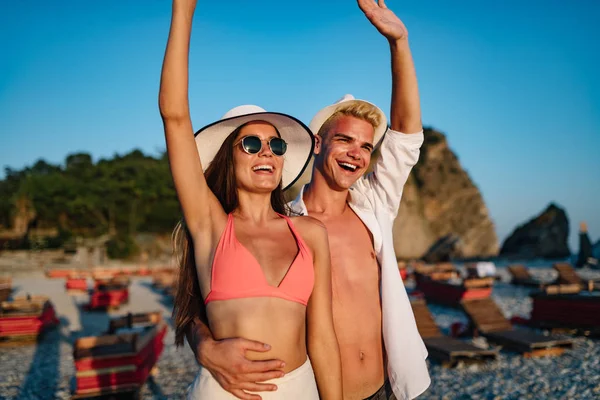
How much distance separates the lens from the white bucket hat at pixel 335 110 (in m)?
2.90

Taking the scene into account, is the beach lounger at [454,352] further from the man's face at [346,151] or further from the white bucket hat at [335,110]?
the man's face at [346,151]

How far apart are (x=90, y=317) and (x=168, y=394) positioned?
28.1 feet

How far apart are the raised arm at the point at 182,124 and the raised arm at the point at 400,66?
1158 millimetres

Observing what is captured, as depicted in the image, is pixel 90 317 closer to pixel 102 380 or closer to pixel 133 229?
pixel 102 380

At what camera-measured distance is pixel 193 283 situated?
227cm

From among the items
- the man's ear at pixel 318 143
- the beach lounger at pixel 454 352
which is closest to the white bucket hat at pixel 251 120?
the man's ear at pixel 318 143

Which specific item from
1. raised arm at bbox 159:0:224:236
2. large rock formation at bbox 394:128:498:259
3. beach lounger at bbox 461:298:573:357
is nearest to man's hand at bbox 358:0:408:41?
raised arm at bbox 159:0:224:236

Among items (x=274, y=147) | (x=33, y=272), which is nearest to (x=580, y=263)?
(x=274, y=147)

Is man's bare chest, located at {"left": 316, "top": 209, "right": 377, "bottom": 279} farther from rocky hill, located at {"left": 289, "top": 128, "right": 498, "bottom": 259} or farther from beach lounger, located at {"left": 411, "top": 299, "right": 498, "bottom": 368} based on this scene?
rocky hill, located at {"left": 289, "top": 128, "right": 498, "bottom": 259}

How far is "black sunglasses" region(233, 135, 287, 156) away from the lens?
2189 millimetres

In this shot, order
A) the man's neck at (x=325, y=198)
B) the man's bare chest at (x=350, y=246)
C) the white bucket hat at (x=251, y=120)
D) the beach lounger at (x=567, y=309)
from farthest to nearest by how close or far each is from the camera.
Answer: the beach lounger at (x=567, y=309) < the man's neck at (x=325, y=198) < the man's bare chest at (x=350, y=246) < the white bucket hat at (x=251, y=120)

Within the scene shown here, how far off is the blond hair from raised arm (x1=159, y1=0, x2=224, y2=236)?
125 cm

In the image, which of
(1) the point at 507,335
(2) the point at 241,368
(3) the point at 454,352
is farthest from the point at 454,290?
(2) the point at 241,368

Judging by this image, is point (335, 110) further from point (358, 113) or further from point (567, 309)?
point (567, 309)
